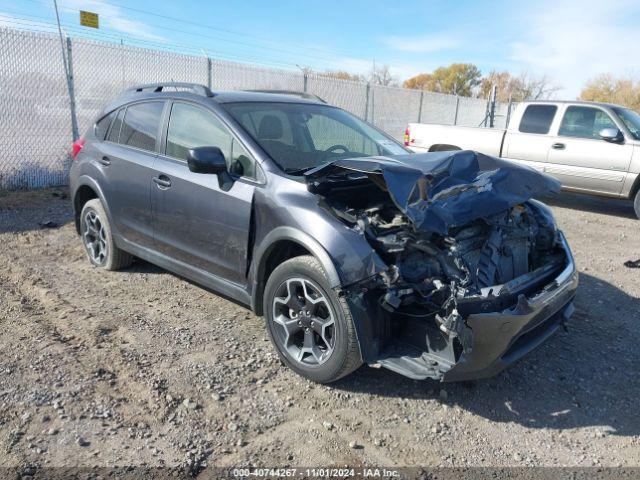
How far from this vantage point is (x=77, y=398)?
10.3 feet

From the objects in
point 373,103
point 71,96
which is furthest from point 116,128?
point 373,103

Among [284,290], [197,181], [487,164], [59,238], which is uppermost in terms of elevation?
[487,164]

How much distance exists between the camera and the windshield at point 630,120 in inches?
342

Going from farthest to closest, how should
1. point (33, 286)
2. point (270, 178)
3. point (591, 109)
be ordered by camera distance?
point (591, 109) < point (33, 286) < point (270, 178)

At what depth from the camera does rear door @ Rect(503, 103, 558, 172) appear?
9.45 meters

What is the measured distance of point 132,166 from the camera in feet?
15.2

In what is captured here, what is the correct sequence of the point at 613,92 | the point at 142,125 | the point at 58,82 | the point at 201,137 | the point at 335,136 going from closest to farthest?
the point at 201,137 → the point at 335,136 → the point at 142,125 → the point at 58,82 → the point at 613,92

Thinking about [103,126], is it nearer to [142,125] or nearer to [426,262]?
[142,125]

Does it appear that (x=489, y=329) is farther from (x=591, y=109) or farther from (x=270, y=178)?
(x=591, y=109)

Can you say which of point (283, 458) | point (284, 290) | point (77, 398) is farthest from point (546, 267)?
point (77, 398)

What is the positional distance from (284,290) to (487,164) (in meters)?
1.70

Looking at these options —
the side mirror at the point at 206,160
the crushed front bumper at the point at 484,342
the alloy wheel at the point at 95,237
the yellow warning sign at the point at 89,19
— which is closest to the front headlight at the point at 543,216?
the crushed front bumper at the point at 484,342

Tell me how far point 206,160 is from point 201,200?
0.49 meters

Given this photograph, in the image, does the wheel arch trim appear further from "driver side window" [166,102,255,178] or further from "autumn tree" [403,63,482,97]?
"autumn tree" [403,63,482,97]
